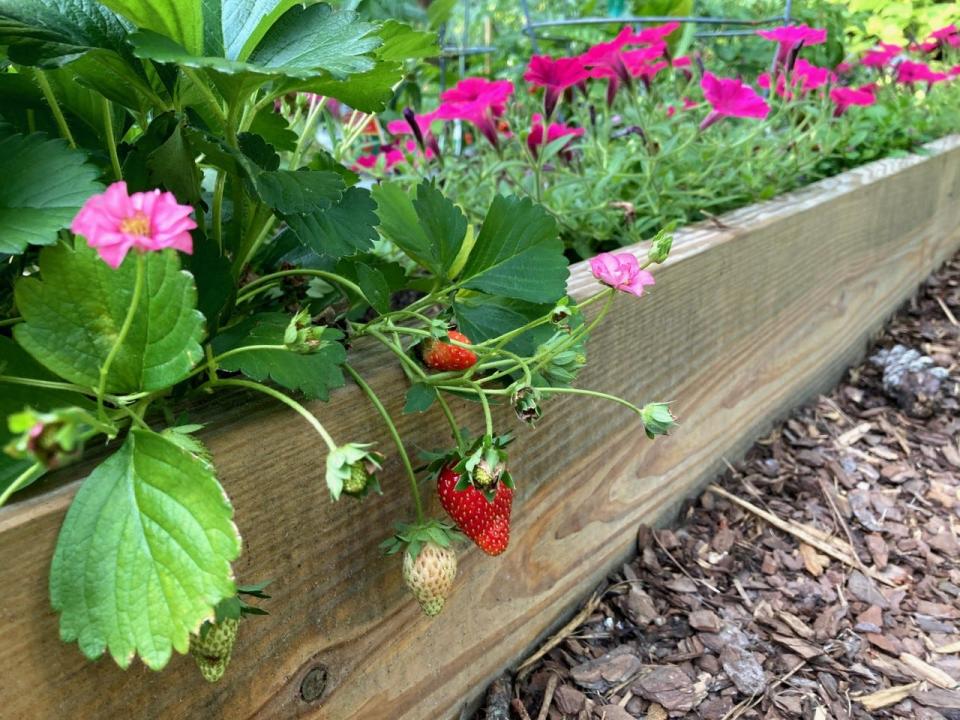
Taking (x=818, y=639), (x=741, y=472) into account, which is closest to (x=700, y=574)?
(x=818, y=639)

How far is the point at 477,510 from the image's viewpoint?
2.11 feet

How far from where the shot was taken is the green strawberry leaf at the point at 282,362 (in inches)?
20.5

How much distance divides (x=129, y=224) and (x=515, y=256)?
1.25 ft

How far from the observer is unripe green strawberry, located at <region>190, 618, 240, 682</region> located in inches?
19.0

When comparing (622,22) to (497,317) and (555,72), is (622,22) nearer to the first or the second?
(555,72)

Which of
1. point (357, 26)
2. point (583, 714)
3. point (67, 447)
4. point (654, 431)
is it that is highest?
point (357, 26)

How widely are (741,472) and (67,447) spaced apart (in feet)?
3.94

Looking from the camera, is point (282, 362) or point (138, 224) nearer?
point (138, 224)

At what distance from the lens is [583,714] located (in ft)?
2.88

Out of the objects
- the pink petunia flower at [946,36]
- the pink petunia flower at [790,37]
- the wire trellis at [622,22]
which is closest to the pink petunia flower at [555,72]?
the wire trellis at [622,22]

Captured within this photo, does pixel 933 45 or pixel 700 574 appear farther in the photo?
pixel 933 45

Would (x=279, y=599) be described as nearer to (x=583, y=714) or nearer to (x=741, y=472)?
(x=583, y=714)

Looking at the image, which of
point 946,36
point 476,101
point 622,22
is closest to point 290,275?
point 476,101

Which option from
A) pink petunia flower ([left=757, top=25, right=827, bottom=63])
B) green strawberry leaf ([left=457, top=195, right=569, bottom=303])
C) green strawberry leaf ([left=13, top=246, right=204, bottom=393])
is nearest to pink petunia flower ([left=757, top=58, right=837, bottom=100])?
pink petunia flower ([left=757, top=25, right=827, bottom=63])
